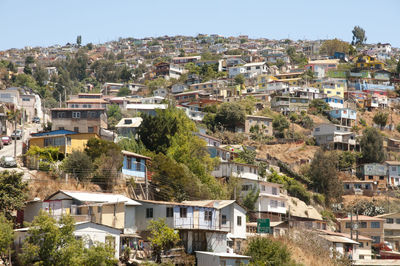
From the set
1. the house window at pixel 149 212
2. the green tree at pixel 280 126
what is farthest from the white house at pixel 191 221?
the green tree at pixel 280 126

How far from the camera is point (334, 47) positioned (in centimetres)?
16475

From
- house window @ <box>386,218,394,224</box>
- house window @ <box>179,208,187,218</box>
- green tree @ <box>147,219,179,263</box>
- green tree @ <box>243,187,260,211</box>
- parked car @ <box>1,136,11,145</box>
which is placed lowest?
house window @ <box>386,218,394,224</box>

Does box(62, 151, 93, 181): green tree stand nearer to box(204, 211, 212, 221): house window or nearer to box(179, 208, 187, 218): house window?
box(179, 208, 187, 218): house window

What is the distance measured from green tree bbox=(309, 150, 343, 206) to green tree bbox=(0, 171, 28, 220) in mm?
44149

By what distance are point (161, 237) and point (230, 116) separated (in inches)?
1964

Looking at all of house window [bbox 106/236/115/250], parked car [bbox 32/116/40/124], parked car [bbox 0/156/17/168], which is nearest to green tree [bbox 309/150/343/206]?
parked car [bbox 32/116/40/124]

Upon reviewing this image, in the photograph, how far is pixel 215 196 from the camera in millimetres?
51156

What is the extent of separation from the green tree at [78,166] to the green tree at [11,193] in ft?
21.4

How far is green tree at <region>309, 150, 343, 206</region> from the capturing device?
74.9 metres

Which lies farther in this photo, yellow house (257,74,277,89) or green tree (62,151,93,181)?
yellow house (257,74,277,89)

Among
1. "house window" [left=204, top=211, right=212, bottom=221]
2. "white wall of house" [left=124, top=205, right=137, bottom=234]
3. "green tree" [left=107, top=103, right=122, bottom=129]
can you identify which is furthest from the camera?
"green tree" [left=107, top=103, right=122, bottom=129]

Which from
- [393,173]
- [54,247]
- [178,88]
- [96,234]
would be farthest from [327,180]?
[54,247]

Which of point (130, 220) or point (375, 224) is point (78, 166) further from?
point (375, 224)

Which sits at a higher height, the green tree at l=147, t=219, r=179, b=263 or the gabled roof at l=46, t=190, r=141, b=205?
the gabled roof at l=46, t=190, r=141, b=205
